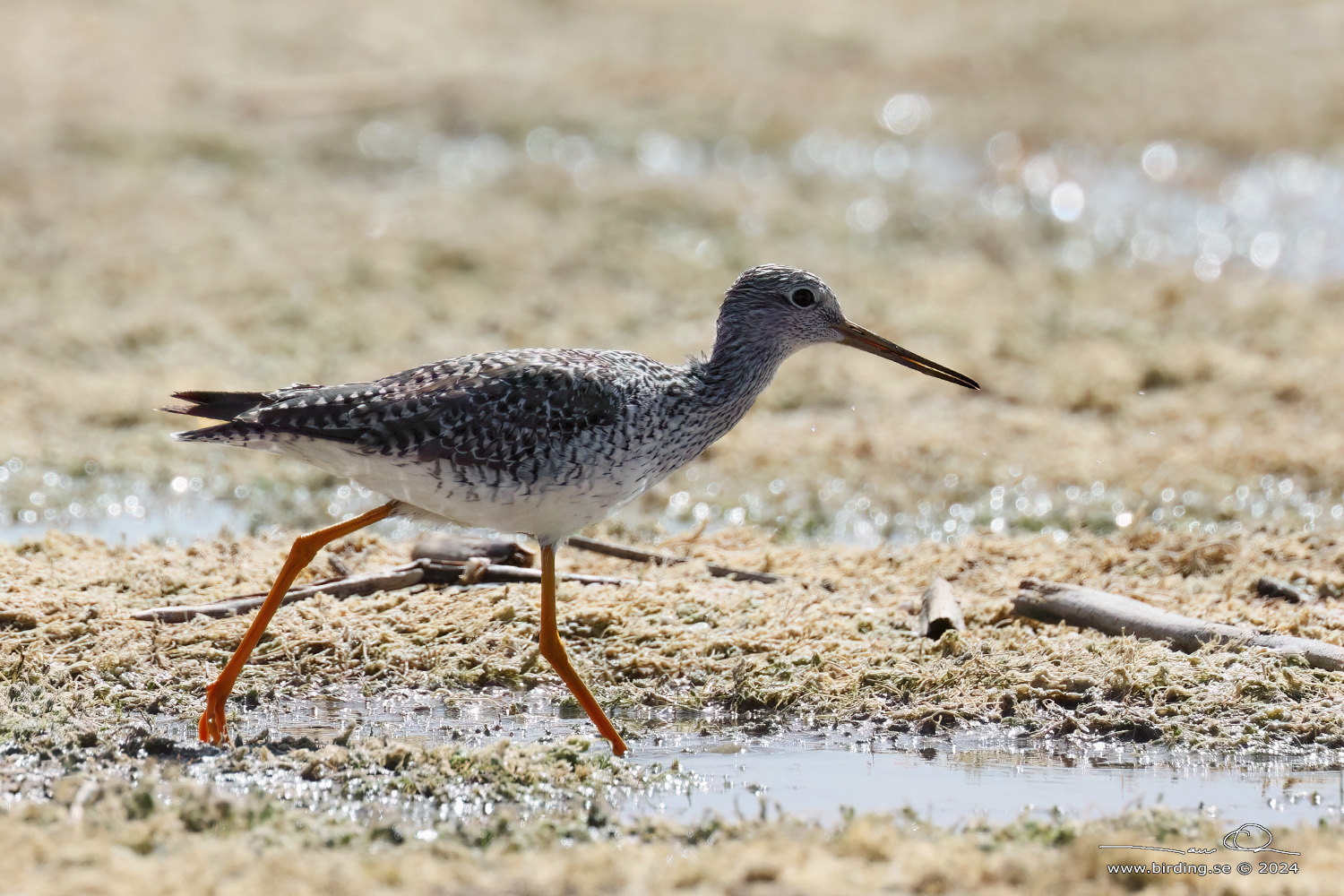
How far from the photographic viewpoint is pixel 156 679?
23.7 feet

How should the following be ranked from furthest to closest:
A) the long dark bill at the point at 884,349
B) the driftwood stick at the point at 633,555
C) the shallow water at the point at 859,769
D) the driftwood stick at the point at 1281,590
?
the driftwood stick at the point at 633,555
the driftwood stick at the point at 1281,590
the long dark bill at the point at 884,349
the shallow water at the point at 859,769

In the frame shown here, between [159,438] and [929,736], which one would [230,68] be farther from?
[929,736]

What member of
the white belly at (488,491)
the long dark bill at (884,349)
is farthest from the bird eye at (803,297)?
the white belly at (488,491)

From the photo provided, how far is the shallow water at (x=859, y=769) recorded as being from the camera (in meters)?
5.95

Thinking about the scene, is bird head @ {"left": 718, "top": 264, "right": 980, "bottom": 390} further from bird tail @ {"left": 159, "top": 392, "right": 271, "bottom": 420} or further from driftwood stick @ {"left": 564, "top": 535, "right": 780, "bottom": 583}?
bird tail @ {"left": 159, "top": 392, "right": 271, "bottom": 420}

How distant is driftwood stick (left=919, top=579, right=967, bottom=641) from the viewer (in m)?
7.82

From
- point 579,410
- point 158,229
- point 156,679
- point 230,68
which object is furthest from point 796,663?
point 230,68

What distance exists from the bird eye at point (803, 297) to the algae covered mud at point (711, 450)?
1623mm

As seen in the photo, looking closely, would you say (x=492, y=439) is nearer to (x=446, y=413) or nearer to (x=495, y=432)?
(x=495, y=432)

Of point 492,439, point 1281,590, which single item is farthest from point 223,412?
point 1281,590

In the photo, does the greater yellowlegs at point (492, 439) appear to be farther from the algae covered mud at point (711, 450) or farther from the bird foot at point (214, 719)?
the algae covered mud at point (711, 450)

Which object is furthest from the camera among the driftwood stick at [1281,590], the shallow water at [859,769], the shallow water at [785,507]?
the shallow water at [785,507]

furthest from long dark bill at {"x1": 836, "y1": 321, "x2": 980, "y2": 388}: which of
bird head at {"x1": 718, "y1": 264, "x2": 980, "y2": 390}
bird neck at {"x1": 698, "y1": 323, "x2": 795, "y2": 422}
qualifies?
bird neck at {"x1": 698, "y1": 323, "x2": 795, "y2": 422}

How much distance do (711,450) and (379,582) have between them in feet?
12.6
